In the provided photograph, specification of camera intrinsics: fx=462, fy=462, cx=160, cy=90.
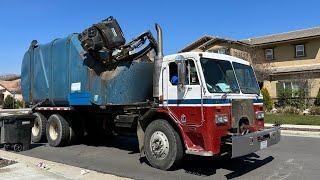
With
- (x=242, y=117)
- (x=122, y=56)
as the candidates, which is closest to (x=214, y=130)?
(x=242, y=117)

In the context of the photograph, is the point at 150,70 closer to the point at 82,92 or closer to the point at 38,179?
the point at 82,92

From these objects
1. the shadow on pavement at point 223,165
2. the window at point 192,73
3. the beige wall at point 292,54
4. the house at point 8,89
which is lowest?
the shadow on pavement at point 223,165

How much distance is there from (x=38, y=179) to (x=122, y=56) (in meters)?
4.15

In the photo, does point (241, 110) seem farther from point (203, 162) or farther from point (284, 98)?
point (284, 98)

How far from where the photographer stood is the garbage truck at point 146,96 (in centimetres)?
946

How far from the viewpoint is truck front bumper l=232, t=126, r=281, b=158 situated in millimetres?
8930

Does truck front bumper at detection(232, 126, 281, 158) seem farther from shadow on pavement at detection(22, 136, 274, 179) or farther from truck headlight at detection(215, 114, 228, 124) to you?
shadow on pavement at detection(22, 136, 274, 179)

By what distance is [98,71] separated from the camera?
12.6m

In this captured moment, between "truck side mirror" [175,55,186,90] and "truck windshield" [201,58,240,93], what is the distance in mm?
431

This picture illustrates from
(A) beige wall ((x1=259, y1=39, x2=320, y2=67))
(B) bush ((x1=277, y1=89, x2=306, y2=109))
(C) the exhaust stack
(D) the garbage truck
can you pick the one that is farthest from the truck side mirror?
(A) beige wall ((x1=259, y1=39, x2=320, y2=67))

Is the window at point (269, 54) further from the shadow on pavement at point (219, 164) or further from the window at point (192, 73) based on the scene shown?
the window at point (192, 73)

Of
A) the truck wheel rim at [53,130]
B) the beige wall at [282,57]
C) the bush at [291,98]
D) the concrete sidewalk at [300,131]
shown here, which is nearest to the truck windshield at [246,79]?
the truck wheel rim at [53,130]

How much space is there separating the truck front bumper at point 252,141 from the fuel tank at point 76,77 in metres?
3.04

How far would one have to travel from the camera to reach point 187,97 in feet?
31.7
